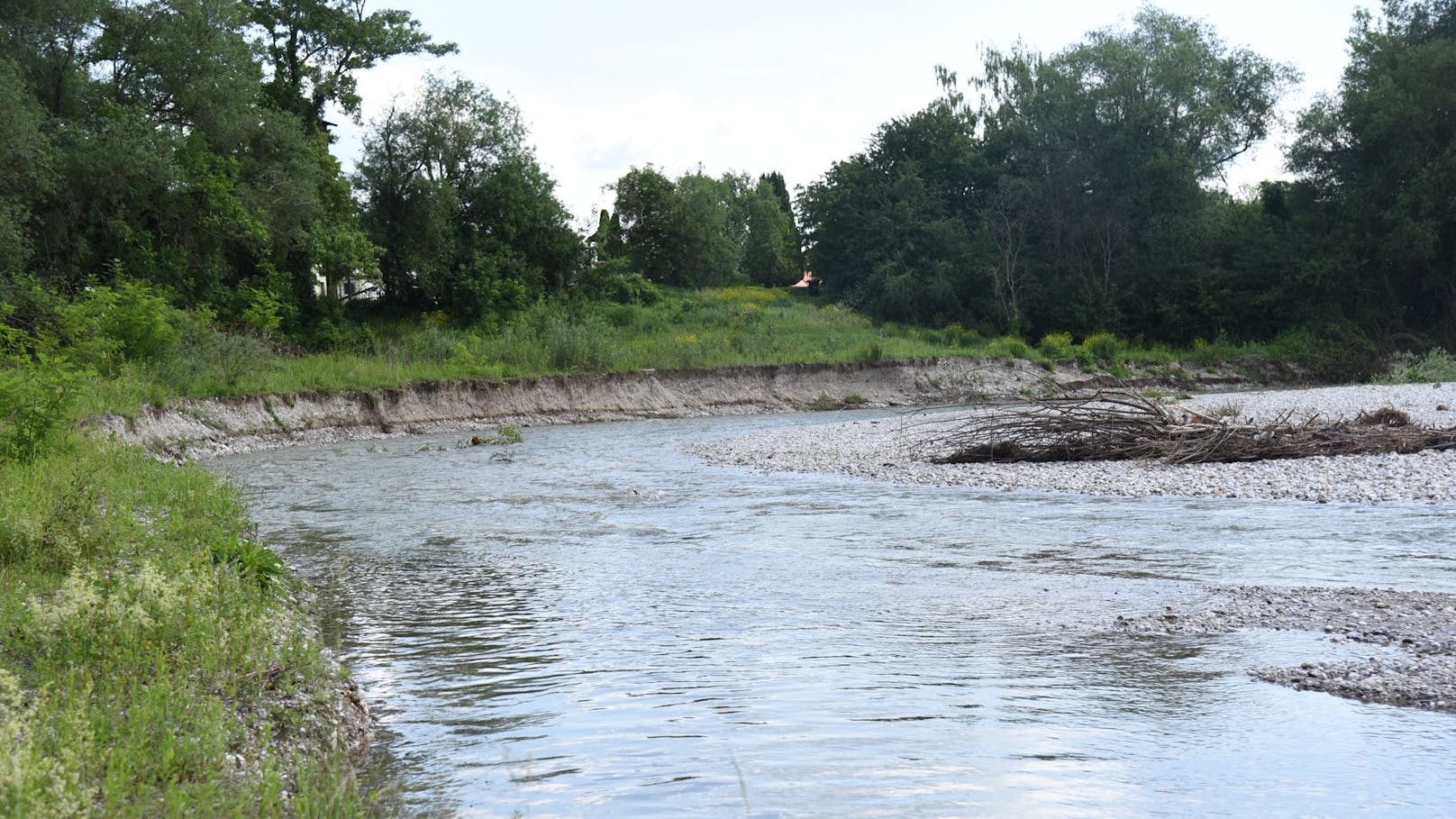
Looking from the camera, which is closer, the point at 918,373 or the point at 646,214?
the point at 918,373

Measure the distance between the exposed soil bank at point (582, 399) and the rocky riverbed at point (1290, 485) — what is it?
9630 millimetres

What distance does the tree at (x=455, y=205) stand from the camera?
47406 mm

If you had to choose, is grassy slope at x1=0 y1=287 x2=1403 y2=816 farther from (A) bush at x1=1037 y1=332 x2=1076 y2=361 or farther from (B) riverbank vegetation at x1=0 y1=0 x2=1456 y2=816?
(A) bush at x1=1037 y1=332 x2=1076 y2=361

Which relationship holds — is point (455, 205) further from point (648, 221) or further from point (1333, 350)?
point (1333, 350)

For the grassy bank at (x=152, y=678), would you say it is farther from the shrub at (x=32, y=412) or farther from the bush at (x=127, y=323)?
the bush at (x=127, y=323)

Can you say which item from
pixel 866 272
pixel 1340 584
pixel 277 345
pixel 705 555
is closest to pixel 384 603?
pixel 705 555

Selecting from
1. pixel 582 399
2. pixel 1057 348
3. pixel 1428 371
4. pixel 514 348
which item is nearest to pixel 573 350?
pixel 514 348

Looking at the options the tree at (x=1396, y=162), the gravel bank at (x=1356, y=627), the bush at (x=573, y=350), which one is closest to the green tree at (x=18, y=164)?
the bush at (x=573, y=350)

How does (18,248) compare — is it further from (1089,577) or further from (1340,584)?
(1340,584)

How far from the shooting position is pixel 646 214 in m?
62.2

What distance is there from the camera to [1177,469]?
16.7 metres

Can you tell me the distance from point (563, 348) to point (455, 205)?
13.8 metres

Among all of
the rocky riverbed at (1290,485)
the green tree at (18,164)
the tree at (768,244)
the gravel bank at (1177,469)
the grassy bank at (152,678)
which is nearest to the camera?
the grassy bank at (152,678)

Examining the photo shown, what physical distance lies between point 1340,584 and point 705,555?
558cm
